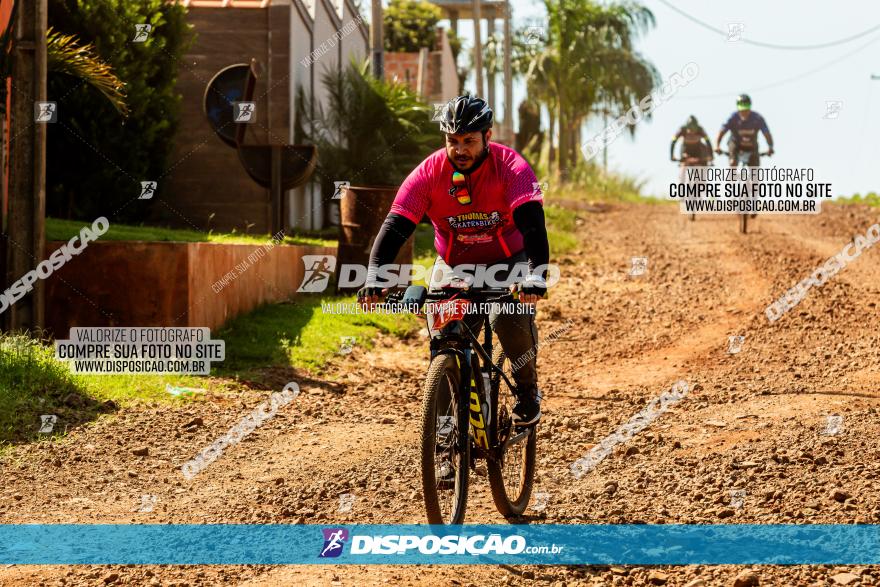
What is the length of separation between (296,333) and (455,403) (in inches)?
286

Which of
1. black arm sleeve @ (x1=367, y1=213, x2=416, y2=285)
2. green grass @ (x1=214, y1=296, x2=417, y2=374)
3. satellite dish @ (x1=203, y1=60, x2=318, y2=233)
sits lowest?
green grass @ (x1=214, y1=296, x2=417, y2=374)

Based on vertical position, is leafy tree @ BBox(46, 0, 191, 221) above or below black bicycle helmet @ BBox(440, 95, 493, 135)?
above

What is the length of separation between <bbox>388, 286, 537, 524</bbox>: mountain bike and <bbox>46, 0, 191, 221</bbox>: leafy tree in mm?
11223

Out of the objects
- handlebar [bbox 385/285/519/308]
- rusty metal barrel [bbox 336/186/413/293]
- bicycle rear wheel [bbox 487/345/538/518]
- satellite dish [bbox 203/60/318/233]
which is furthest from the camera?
satellite dish [bbox 203/60/318/233]

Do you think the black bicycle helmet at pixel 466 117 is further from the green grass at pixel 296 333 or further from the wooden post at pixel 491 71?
the wooden post at pixel 491 71

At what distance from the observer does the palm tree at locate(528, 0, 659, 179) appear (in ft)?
151

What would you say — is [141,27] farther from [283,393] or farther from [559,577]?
[559,577]

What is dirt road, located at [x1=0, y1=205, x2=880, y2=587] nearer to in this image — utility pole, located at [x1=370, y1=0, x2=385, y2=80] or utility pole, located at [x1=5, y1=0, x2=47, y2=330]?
utility pole, located at [x1=5, y1=0, x2=47, y2=330]

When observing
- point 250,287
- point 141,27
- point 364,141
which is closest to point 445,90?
point 364,141

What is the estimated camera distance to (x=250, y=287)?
13711 millimetres

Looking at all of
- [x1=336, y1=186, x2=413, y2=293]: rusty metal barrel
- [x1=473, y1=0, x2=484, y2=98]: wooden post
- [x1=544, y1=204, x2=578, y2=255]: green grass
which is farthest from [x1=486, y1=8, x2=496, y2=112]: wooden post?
[x1=336, y1=186, x2=413, y2=293]: rusty metal barrel

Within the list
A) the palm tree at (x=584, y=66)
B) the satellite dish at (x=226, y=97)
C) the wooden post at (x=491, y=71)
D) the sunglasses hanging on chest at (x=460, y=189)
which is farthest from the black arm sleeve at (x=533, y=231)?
the wooden post at (x=491, y=71)

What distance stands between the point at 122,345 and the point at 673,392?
210 inches

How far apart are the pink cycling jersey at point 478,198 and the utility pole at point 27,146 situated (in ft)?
20.9
